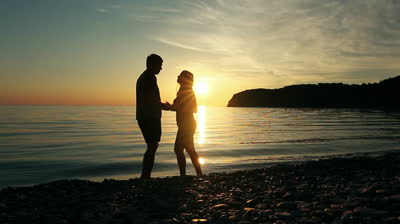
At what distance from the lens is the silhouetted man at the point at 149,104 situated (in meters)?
6.31

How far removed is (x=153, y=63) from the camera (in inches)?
250

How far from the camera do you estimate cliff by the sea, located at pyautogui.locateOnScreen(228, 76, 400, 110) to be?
393 ft

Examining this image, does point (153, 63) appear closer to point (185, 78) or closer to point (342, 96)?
point (185, 78)

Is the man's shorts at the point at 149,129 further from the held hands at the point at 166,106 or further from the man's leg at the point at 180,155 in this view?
the man's leg at the point at 180,155

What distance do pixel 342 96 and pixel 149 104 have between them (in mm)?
158836

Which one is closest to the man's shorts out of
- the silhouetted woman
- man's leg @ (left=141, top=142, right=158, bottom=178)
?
man's leg @ (left=141, top=142, right=158, bottom=178)

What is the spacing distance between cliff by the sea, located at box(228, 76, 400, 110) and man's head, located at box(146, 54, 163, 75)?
11056 centimetres

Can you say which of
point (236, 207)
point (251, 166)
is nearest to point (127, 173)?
point (251, 166)

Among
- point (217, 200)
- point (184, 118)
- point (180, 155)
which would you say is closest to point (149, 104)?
point (184, 118)

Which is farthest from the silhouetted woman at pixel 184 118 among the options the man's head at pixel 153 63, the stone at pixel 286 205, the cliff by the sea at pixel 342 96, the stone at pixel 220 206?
the cliff by the sea at pixel 342 96

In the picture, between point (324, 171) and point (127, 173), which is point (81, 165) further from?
point (324, 171)

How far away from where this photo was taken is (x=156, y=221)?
391 cm

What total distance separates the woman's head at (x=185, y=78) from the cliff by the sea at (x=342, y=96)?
110 m

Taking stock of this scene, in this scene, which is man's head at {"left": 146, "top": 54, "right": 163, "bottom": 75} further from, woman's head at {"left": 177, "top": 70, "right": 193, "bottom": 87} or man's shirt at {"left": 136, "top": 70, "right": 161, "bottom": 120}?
woman's head at {"left": 177, "top": 70, "right": 193, "bottom": 87}
